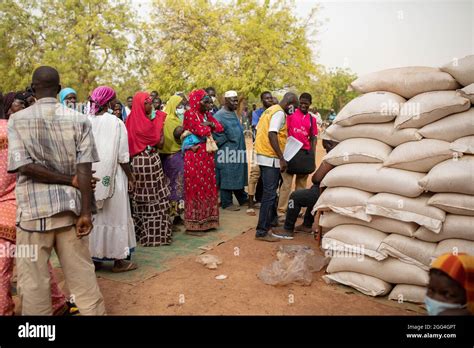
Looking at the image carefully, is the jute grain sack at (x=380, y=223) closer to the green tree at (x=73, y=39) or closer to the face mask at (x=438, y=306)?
the face mask at (x=438, y=306)

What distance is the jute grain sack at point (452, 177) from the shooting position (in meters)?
3.28

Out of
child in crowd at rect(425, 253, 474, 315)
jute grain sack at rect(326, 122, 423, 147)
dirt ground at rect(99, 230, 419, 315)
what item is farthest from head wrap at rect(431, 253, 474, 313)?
jute grain sack at rect(326, 122, 423, 147)

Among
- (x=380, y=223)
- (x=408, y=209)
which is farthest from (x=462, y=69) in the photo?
(x=380, y=223)

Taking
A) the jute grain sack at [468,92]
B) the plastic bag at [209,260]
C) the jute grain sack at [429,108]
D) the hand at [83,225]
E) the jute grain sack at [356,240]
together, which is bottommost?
the plastic bag at [209,260]

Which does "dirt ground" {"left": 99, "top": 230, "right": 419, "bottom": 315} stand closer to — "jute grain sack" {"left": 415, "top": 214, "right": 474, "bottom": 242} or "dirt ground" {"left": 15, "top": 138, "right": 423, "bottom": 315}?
"dirt ground" {"left": 15, "top": 138, "right": 423, "bottom": 315}

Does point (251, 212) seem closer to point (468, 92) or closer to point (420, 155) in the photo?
point (420, 155)

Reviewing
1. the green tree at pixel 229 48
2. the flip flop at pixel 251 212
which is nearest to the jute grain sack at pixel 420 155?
the flip flop at pixel 251 212

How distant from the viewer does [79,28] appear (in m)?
20.3

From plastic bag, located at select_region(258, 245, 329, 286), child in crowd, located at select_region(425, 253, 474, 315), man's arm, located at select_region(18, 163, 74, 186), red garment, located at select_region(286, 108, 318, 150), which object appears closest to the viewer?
child in crowd, located at select_region(425, 253, 474, 315)

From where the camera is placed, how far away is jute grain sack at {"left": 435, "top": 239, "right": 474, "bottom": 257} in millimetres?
3316

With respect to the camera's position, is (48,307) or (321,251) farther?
(321,251)
